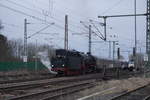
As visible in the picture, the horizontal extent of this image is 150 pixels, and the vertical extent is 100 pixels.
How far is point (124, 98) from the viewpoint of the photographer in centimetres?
1756

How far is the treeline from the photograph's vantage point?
202 ft

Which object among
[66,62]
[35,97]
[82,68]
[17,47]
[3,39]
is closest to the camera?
[35,97]

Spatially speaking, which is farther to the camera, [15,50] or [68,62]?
[15,50]

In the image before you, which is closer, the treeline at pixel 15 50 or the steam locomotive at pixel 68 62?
the steam locomotive at pixel 68 62

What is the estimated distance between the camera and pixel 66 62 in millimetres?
40969

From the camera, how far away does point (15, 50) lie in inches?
3014

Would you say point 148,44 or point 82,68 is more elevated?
point 148,44

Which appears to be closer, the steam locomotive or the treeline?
the steam locomotive

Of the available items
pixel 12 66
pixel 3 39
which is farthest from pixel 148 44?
pixel 3 39

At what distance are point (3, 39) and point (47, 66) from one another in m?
12.7

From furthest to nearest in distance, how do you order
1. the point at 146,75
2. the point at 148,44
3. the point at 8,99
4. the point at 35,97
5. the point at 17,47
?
1. the point at 17,47
2. the point at 146,75
3. the point at 148,44
4. the point at 35,97
5. the point at 8,99

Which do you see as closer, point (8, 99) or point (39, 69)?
point (8, 99)

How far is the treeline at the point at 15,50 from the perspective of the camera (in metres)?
61.5

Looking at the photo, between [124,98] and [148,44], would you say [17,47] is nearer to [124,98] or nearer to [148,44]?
[148,44]
